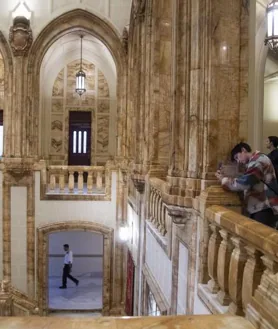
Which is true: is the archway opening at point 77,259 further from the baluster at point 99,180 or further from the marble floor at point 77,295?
the baluster at point 99,180

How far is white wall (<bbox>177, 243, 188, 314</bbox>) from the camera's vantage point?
15.6ft

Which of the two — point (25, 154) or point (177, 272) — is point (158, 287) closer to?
point (177, 272)

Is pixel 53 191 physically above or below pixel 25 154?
below

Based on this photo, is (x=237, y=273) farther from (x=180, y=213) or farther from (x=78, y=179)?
(x=78, y=179)

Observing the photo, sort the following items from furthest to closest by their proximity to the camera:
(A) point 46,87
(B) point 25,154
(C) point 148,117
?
1. (A) point 46,87
2. (B) point 25,154
3. (C) point 148,117

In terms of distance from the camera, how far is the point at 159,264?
21.8ft

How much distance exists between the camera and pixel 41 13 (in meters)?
13.1

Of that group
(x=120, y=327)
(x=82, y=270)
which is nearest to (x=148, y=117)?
(x=120, y=327)

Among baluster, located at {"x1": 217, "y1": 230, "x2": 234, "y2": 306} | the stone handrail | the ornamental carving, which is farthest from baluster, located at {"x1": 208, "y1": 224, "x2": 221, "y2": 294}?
the ornamental carving

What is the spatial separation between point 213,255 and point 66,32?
1087 cm

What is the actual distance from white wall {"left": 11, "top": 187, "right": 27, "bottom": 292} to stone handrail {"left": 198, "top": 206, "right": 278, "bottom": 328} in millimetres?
9651

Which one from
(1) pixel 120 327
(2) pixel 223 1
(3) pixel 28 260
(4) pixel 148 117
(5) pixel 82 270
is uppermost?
(2) pixel 223 1

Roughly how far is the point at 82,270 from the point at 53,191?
581 centimetres

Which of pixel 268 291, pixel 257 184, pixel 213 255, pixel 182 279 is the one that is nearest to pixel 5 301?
pixel 182 279
